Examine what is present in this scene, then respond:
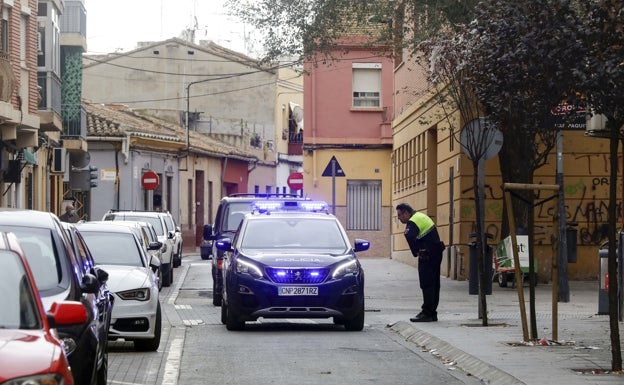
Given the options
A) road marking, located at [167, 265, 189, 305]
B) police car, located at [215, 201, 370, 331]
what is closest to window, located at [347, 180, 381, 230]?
road marking, located at [167, 265, 189, 305]

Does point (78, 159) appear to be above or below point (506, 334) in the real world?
above

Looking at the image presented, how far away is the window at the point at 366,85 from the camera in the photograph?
170 feet

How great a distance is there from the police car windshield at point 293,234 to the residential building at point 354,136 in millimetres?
30524

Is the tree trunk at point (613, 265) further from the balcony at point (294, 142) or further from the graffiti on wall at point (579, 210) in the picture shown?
the balcony at point (294, 142)

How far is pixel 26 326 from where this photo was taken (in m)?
7.93

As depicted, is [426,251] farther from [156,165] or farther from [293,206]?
[156,165]

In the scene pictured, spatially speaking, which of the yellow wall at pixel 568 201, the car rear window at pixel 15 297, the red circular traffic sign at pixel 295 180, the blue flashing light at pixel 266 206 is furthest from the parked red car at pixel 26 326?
the red circular traffic sign at pixel 295 180

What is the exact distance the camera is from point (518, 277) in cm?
1627

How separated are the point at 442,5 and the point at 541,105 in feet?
38.2

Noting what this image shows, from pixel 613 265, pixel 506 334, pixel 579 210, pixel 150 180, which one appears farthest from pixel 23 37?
pixel 613 265

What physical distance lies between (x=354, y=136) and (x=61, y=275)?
4083 centimetres

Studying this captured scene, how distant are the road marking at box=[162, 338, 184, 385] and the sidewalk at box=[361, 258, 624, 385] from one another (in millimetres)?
2814

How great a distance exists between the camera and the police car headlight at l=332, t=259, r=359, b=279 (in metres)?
18.6

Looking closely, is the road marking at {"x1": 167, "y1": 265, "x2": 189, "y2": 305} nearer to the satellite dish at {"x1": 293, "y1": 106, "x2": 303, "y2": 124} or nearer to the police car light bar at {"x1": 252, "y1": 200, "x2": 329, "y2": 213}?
the police car light bar at {"x1": 252, "y1": 200, "x2": 329, "y2": 213}
